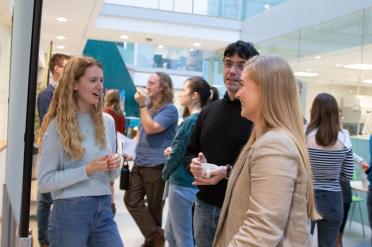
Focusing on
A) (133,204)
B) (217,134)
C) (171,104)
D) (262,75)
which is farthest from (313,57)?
(262,75)

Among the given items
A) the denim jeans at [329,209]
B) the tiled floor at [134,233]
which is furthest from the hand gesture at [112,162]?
the tiled floor at [134,233]

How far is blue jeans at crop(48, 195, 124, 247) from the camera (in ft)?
6.32

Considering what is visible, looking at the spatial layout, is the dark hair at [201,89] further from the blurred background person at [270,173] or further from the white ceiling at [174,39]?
the white ceiling at [174,39]

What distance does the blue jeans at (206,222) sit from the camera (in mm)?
2049

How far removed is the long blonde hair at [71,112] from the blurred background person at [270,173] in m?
0.83

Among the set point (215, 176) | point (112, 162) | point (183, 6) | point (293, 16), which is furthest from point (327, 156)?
point (183, 6)

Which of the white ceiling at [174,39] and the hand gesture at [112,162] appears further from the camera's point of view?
the white ceiling at [174,39]

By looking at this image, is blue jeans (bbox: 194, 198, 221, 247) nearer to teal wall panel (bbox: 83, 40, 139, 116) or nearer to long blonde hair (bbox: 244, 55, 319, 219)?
long blonde hair (bbox: 244, 55, 319, 219)

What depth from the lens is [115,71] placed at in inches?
645

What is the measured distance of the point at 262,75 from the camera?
1328 millimetres

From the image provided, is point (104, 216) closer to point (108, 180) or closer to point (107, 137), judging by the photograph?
point (108, 180)

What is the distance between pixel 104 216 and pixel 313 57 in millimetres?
5127

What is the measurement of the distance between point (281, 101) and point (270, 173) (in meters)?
0.24

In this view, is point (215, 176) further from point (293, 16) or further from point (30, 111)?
point (293, 16)
